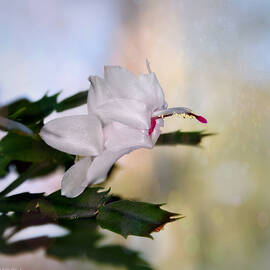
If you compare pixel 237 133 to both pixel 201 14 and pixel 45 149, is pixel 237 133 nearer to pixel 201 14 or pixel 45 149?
pixel 201 14

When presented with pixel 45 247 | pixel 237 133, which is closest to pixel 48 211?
pixel 45 247

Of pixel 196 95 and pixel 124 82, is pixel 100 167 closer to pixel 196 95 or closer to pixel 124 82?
pixel 124 82

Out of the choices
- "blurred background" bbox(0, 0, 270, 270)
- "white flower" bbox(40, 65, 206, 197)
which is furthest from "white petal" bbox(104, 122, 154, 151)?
"blurred background" bbox(0, 0, 270, 270)

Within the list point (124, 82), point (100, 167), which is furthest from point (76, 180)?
point (124, 82)

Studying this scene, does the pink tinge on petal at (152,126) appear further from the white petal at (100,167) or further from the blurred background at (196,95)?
the blurred background at (196,95)

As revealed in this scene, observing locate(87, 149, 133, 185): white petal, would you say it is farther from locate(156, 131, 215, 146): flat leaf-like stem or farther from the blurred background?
the blurred background

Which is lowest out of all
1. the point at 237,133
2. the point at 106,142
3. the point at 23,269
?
the point at 23,269

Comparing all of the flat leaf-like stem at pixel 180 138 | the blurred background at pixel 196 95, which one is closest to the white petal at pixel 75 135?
the flat leaf-like stem at pixel 180 138
